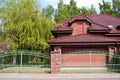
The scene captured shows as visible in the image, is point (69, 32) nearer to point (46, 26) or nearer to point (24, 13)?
point (46, 26)

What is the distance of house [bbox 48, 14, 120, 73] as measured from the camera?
28.1 metres

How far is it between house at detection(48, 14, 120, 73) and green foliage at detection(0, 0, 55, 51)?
1681mm

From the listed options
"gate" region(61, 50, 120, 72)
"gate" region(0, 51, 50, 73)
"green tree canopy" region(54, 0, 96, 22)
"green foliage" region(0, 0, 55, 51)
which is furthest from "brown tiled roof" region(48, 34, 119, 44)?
"green tree canopy" region(54, 0, 96, 22)

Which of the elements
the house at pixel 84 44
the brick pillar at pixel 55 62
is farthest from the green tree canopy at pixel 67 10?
the brick pillar at pixel 55 62

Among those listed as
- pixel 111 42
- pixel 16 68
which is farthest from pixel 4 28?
pixel 111 42

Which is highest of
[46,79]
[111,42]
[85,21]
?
[85,21]

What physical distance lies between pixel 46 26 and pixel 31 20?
183 cm

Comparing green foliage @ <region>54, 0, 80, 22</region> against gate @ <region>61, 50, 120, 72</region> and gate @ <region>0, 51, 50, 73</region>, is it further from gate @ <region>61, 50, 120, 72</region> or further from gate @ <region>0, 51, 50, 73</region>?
gate @ <region>0, 51, 50, 73</region>

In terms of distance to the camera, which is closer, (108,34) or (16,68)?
(16,68)

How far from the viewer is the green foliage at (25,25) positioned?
33.1 m

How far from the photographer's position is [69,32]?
3275 cm

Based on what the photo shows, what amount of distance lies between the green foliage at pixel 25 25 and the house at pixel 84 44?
5.51 ft

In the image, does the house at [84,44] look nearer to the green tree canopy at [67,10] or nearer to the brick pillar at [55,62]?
the brick pillar at [55,62]

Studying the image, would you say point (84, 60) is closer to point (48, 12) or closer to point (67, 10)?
point (67, 10)
